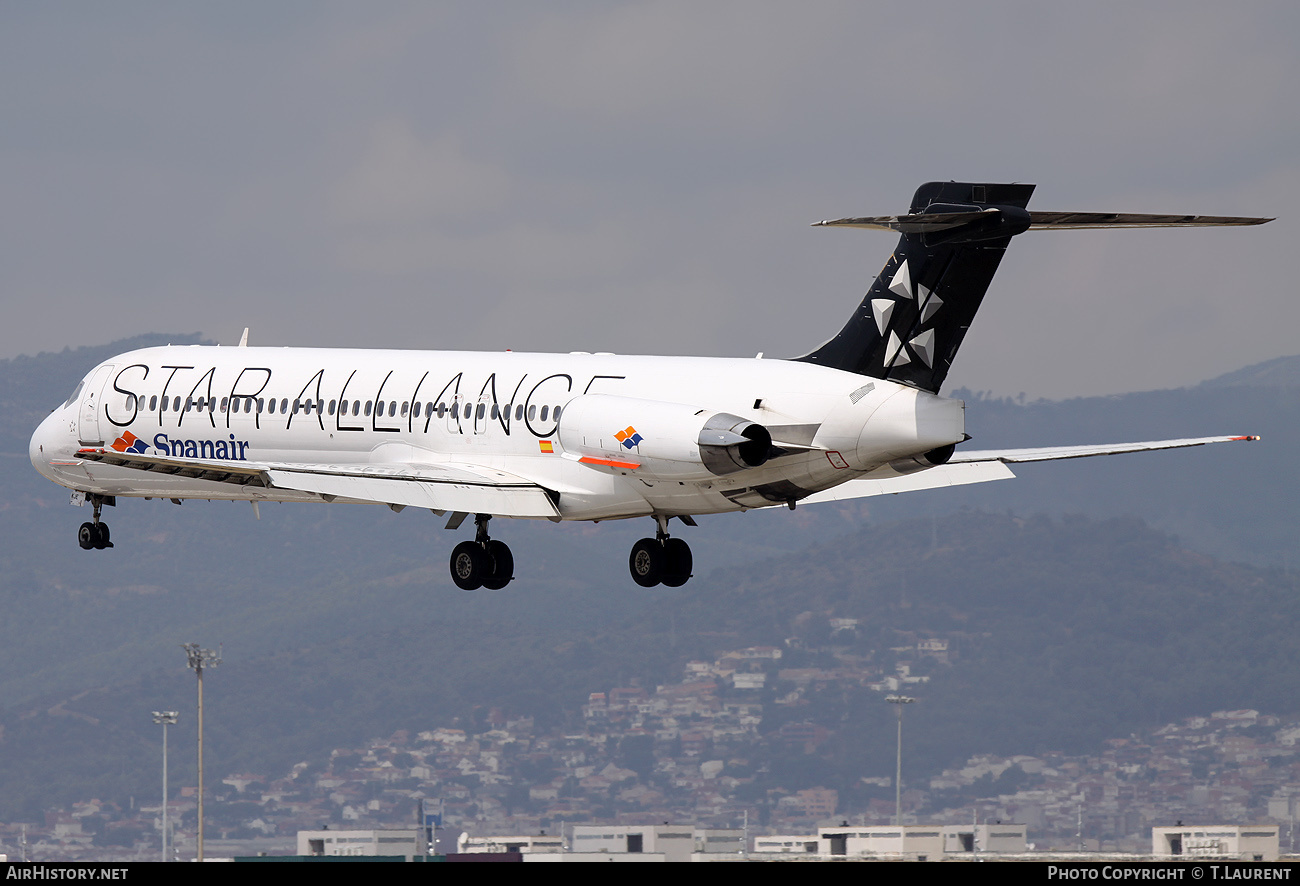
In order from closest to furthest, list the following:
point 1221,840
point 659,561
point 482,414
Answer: point 482,414
point 659,561
point 1221,840

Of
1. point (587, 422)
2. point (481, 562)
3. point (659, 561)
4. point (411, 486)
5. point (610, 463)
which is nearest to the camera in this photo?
point (610, 463)

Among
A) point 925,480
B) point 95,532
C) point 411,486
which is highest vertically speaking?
point 925,480

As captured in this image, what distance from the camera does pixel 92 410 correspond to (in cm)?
4534

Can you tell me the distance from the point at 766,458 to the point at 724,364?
2.76 meters

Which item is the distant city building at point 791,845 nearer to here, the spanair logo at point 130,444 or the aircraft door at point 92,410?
the aircraft door at point 92,410

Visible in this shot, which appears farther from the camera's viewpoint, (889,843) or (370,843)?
(370,843)

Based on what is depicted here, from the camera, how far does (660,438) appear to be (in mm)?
35875

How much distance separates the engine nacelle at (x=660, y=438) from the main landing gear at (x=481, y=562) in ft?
11.8

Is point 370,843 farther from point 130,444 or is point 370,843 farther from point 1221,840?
point 130,444

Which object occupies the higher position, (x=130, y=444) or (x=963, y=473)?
(x=130, y=444)

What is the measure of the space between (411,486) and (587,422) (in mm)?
3766

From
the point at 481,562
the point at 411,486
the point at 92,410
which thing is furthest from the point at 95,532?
the point at 411,486

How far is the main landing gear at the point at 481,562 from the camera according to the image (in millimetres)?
40531
